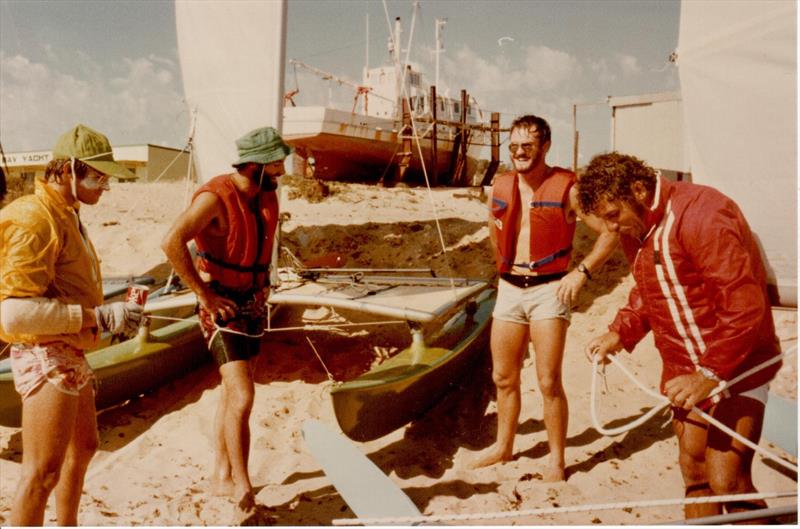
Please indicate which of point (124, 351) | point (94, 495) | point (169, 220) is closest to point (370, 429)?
point (94, 495)

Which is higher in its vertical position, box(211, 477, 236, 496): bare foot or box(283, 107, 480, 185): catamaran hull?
box(283, 107, 480, 185): catamaran hull

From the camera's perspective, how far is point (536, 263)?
10.4ft

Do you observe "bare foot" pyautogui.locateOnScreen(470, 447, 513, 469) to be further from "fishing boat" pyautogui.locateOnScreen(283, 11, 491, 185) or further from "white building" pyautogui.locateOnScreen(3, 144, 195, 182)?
"white building" pyautogui.locateOnScreen(3, 144, 195, 182)

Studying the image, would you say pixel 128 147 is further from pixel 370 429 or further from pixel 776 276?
pixel 776 276

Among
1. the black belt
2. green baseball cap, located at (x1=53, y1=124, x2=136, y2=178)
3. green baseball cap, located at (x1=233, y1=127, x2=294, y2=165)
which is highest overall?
green baseball cap, located at (x1=233, y1=127, x2=294, y2=165)

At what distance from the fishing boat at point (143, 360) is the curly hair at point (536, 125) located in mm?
2772

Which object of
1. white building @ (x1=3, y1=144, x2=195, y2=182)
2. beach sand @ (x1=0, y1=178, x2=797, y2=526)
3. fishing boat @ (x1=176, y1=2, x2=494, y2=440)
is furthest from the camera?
white building @ (x1=3, y1=144, x2=195, y2=182)

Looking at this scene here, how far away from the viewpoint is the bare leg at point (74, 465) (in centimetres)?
237

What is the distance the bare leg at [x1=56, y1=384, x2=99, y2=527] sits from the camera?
237 cm

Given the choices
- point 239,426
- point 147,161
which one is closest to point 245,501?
point 239,426

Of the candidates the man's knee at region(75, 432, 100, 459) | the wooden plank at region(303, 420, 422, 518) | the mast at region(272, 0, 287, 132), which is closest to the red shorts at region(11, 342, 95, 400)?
the man's knee at region(75, 432, 100, 459)

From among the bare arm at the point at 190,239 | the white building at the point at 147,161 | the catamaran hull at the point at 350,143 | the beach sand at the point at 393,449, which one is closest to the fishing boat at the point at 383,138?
the catamaran hull at the point at 350,143

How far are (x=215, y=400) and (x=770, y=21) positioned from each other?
4241 millimetres

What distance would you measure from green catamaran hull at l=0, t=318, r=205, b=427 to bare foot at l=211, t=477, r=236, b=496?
1.49 m
